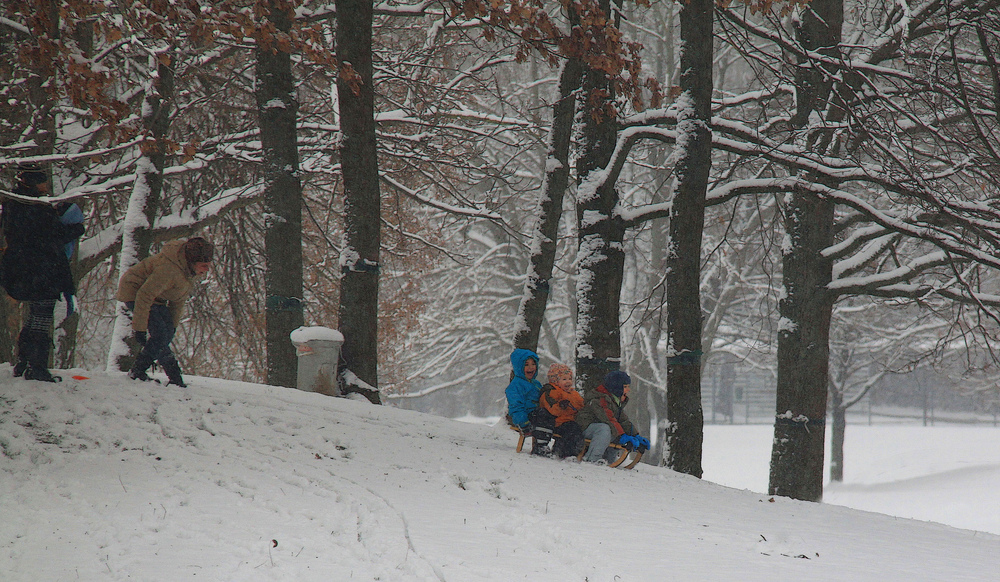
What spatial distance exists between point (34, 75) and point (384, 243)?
650 cm

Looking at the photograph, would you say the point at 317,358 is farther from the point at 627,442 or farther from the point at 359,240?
the point at 627,442

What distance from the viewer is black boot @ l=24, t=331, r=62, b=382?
259 inches

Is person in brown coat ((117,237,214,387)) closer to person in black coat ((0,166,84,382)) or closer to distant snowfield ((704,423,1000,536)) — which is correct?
person in black coat ((0,166,84,382))

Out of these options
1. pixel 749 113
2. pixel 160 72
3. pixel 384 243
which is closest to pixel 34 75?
pixel 160 72

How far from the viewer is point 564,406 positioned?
23.3 ft

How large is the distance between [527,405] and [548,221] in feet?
9.97

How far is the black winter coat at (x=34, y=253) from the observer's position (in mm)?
6445

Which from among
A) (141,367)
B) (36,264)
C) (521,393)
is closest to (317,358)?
(141,367)

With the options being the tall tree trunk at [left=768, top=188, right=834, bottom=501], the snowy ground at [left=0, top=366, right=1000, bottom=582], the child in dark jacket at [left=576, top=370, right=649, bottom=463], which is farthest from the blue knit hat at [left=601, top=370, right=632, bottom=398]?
the tall tree trunk at [left=768, top=188, right=834, bottom=501]

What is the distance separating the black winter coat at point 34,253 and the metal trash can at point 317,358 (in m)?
2.30

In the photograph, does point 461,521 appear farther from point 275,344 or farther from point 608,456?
point 275,344

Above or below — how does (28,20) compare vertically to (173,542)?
above

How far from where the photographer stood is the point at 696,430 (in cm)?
759

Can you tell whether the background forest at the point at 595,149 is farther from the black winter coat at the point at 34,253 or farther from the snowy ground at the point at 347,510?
the snowy ground at the point at 347,510
